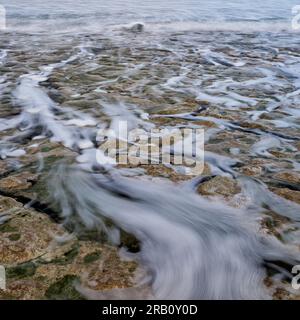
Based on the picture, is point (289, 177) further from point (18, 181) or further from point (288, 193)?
point (18, 181)

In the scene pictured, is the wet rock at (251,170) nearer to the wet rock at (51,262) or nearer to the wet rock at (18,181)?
the wet rock at (51,262)

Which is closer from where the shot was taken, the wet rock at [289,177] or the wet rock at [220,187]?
the wet rock at [220,187]

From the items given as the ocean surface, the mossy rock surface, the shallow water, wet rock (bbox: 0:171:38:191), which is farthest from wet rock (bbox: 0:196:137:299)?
the ocean surface

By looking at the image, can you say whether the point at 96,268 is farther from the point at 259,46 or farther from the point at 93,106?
the point at 259,46

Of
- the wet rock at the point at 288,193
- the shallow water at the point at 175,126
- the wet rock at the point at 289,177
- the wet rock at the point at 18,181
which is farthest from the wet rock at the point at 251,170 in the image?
the wet rock at the point at 18,181

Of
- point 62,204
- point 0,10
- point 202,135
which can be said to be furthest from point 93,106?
point 0,10

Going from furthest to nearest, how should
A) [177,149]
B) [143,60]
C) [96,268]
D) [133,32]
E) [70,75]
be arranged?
1. [133,32]
2. [143,60]
3. [70,75]
4. [177,149]
5. [96,268]

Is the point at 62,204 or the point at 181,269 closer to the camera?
the point at 181,269

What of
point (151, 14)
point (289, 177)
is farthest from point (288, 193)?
point (151, 14)
